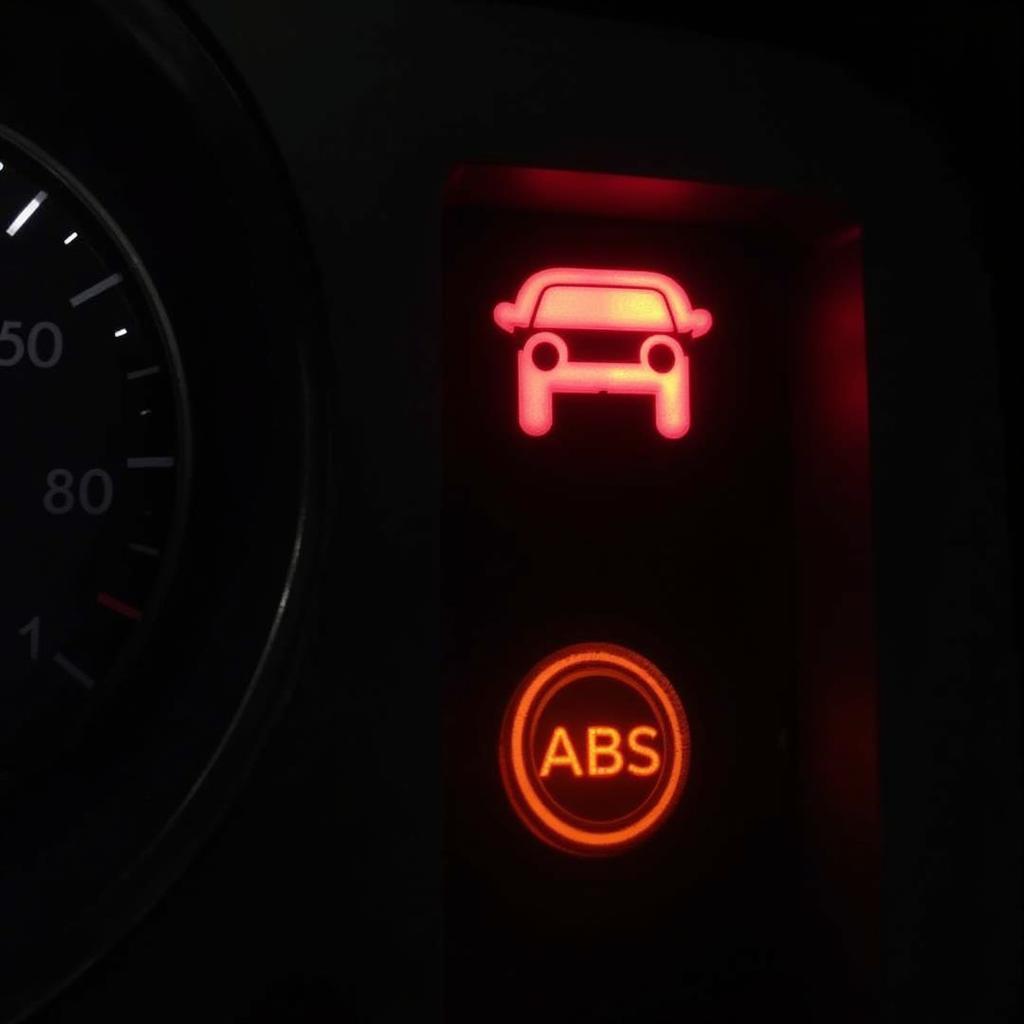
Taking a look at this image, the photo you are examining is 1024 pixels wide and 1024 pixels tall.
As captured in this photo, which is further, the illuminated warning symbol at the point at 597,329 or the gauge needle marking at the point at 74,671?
the illuminated warning symbol at the point at 597,329

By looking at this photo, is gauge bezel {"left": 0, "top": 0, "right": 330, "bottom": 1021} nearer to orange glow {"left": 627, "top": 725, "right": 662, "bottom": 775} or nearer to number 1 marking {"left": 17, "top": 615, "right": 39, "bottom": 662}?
number 1 marking {"left": 17, "top": 615, "right": 39, "bottom": 662}

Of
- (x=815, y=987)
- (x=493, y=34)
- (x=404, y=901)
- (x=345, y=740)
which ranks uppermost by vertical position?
(x=493, y=34)

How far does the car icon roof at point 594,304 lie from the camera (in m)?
0.93

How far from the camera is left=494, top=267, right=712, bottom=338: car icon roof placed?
932mm

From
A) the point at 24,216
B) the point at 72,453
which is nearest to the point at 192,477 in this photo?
the point at 72,453

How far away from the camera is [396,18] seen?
85 centimetres

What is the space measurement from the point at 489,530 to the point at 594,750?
0.59ft

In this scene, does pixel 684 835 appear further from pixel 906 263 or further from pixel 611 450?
pixel 906 263

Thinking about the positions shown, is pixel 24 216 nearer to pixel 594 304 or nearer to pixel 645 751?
pixel 594 304

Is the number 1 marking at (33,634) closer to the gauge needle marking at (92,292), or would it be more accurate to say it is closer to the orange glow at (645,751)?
the gauge needle marking at (92,292)

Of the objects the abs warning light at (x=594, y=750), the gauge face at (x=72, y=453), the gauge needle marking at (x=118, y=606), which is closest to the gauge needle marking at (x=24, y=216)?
the gauge face at (x=72, y=453)

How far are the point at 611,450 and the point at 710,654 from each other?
7.1 inches

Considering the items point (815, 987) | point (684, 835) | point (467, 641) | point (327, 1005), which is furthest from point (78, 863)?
point (815, 987)

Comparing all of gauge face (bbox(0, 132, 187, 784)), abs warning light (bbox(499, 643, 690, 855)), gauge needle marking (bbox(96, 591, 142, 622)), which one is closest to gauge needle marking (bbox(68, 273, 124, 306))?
gauge face (bbox(0, 132, 187, 784))
